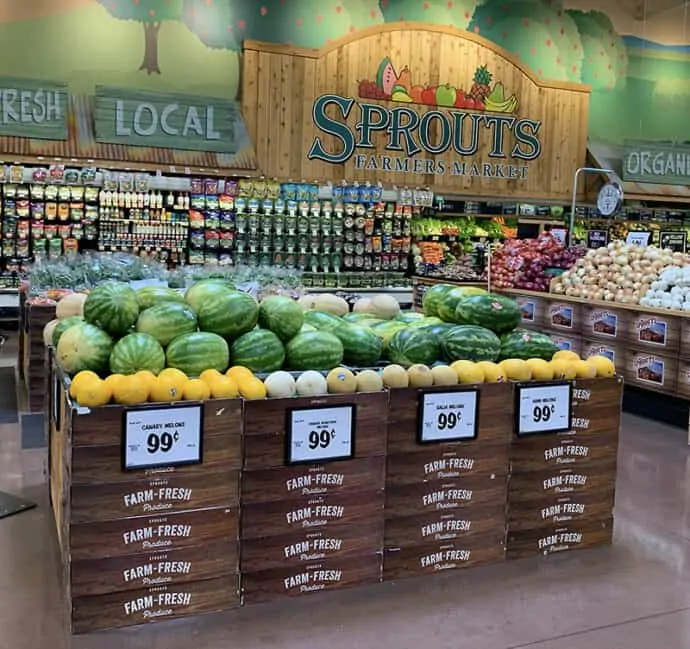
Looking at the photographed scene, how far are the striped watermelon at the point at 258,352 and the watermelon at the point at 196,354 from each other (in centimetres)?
8

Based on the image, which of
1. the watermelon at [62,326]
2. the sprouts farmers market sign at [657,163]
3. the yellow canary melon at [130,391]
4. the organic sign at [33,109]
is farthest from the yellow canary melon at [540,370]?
the sprouts farmers market sign at [657,163]

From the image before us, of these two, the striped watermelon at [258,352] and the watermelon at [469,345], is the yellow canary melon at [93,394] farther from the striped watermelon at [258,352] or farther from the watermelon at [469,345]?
the watermelon at [469,345]

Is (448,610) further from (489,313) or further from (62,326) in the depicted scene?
(62,326)

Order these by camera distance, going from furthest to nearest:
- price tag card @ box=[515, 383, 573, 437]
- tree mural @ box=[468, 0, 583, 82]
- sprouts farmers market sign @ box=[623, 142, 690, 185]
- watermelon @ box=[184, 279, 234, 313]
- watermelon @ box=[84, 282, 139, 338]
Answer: sprouts farmers market sign @ box=[623, 142, 690, 185] → tree mural @ box=[468, 0, 583, 82] → price tag card @ box=[515, 383, 573, 437] → watermelon @ box=[184, 279, 234, 313] → watermelon @ box=[84, 282, 139, 338]

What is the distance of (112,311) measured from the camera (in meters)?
3.03

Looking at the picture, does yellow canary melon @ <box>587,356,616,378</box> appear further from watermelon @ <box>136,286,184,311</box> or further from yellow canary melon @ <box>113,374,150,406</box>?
yellow canary melon @ <box>113,374,150,406</box>

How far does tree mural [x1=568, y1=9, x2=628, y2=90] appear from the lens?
13773 millimetres

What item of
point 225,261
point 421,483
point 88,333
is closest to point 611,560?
point 421,483

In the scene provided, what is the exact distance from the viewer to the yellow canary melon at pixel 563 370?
339 cm

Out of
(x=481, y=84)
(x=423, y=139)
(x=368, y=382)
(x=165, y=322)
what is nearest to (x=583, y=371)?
(x=368, y=382)

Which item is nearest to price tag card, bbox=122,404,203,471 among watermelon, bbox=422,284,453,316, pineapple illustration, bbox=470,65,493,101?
watermelon, bbox=422,284,453,316

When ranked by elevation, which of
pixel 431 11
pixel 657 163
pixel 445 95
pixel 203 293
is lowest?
pixel 203 293

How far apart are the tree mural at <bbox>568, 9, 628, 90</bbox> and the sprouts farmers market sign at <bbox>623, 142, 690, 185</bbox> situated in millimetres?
1278

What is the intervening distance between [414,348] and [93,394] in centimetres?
138
